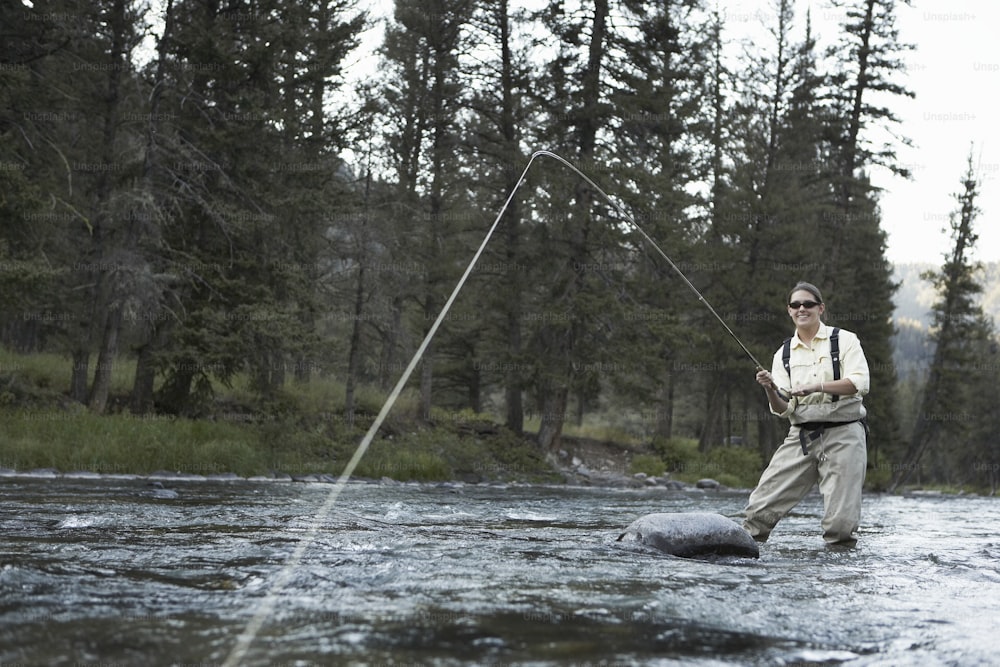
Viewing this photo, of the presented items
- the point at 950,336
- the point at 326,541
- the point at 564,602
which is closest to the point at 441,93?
the point at 326,541

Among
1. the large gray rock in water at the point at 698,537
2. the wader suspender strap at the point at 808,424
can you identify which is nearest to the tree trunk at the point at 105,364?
the large gray rock in water at the point at 698,537

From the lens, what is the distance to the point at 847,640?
13.0 feet

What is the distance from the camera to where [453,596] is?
459 centimetres

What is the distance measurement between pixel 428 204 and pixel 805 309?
1685cm

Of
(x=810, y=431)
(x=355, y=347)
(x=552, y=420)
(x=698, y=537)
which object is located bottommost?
(x=698, y=537)

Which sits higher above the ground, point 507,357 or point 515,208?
point 515,208

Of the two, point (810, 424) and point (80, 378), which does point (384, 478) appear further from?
point (810, 424)

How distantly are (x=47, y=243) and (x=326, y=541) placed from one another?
12.2 m

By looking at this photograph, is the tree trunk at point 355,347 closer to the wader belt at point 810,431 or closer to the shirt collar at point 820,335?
the wader belt at point 810,431

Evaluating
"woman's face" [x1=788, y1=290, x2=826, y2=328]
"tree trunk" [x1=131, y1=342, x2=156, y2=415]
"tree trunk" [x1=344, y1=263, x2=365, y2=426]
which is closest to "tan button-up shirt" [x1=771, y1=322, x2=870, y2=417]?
"woman's face" [x1=788, y1=290, x2=826, y2=328]

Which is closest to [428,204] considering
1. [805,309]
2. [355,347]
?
[355,347]

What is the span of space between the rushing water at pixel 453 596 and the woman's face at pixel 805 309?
1.77 m

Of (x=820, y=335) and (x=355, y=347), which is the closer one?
(x=820, y=335)

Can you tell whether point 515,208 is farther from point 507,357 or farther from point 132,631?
point 132,631
